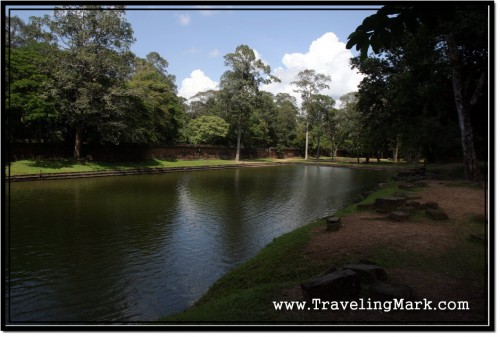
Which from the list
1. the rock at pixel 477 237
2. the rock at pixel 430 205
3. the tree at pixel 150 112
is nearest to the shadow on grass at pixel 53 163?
the tree at pixel 150 112

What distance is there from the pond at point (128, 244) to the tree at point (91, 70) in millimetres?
9865

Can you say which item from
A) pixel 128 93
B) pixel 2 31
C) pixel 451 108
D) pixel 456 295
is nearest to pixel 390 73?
pixel 451 108

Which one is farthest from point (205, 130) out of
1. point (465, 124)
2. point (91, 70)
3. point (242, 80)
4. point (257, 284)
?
point (257, 284)

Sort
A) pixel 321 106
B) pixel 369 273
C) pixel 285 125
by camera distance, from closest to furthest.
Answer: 1. pixel 369 273
2. pixel 321 106
3. pixel 285 125

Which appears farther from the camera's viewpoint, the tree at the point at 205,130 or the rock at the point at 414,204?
the tree at the point at 205,130

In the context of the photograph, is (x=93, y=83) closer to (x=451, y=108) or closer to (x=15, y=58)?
(x=15, y=58)

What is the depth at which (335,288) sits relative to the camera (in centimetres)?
456

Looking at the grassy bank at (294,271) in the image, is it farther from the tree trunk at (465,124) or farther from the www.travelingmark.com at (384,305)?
the tree trunk at (465,124)

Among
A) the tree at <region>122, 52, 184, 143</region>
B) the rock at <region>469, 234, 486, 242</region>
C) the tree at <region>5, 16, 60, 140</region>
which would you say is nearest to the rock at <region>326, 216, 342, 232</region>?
the rock at <region>469, 234, 486, 242</region>

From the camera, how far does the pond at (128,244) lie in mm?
6176

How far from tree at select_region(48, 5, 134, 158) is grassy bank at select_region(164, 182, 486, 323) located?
23.5 meters

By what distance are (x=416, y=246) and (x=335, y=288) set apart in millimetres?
3423

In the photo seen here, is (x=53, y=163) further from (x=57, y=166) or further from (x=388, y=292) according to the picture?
(x=388, y=292)

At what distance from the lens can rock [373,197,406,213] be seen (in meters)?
11.0
